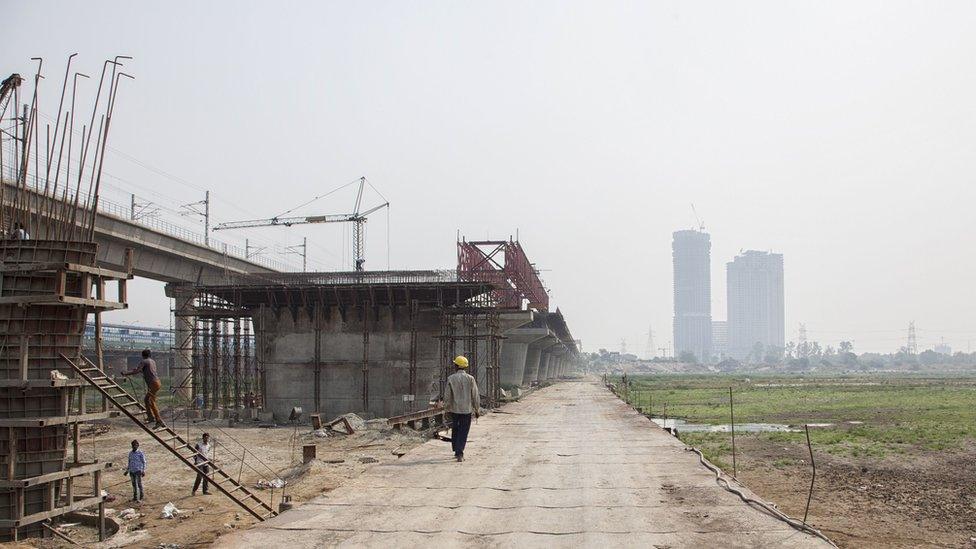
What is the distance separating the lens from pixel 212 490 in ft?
63.8

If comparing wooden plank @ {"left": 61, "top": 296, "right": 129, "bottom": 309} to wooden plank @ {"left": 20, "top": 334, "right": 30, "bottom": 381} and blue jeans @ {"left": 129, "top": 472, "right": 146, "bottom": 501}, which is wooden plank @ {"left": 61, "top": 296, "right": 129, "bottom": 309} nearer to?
wooden plank @ {"left": 20, "top": 334, "right": 30, "bottom": 381}

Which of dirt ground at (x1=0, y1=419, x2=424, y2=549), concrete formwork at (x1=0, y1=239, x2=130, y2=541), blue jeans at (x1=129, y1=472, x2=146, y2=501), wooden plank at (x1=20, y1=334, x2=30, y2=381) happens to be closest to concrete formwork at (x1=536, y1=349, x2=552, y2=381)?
dirt ground at (x1=0, y1=419, x2=424, y2=549)

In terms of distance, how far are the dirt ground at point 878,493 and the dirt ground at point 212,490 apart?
979 cm

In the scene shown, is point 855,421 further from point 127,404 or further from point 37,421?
point 37,421

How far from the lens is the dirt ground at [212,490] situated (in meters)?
13.9

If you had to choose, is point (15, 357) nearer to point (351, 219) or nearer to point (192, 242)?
point (192, 242)

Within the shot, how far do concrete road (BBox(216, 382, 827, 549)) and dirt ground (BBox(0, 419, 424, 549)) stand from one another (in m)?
2.39

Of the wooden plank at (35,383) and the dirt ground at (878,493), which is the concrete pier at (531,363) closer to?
the dirt ground at (878,493)

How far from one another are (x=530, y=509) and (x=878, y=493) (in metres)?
13.3

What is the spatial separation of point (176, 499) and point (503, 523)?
1209 cm

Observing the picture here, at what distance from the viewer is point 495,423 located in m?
27.7

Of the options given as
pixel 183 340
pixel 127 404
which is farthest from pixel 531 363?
pixel 127 404

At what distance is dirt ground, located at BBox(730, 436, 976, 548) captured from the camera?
47.6 feet

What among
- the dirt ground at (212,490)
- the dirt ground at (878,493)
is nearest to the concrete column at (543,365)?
the dirt ground at (212,490)
